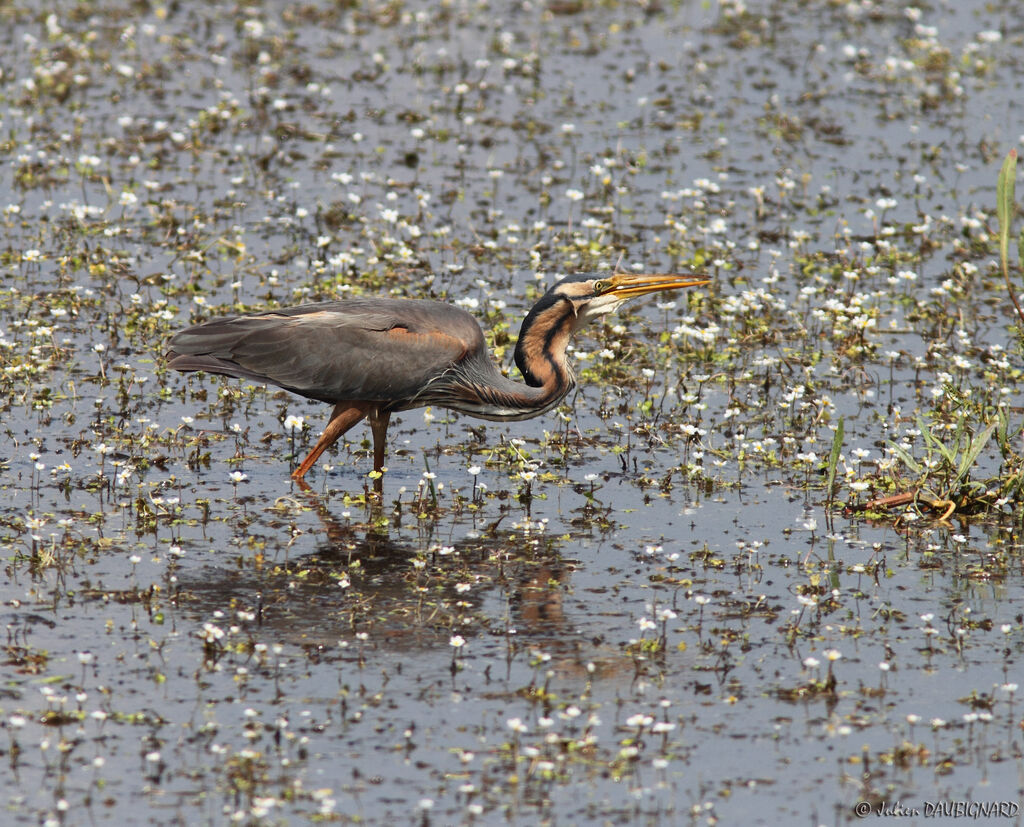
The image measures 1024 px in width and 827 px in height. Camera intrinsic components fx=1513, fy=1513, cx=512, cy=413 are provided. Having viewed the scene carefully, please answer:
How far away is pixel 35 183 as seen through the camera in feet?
51.4

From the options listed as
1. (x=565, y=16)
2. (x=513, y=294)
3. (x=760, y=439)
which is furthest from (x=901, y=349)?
(x=565, y=16)

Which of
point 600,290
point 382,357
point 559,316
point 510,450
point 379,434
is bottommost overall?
point 510,450

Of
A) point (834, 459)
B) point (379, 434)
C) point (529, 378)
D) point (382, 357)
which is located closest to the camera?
point (834, 459)

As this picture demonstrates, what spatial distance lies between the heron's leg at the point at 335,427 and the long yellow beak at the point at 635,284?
190 centimetres

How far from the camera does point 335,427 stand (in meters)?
10.4

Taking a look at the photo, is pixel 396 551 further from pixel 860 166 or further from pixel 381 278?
pixel 860 166

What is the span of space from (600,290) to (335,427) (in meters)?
2.12

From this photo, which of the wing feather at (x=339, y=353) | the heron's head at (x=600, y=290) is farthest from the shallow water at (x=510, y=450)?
the heron's head at (x=600, y=290)

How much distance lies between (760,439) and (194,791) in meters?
6.03

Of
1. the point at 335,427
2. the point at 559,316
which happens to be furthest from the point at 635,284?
the point at 335,427

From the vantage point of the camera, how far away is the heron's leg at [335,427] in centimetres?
1035

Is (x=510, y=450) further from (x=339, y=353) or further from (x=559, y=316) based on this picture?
(x=339, y=353)

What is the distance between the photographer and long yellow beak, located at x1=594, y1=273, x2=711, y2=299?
10828 mm

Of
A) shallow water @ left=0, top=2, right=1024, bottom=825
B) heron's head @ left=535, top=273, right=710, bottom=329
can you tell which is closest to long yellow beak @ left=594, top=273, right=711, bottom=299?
heron's head @ left=535, top=273, right=710, bottom=329
